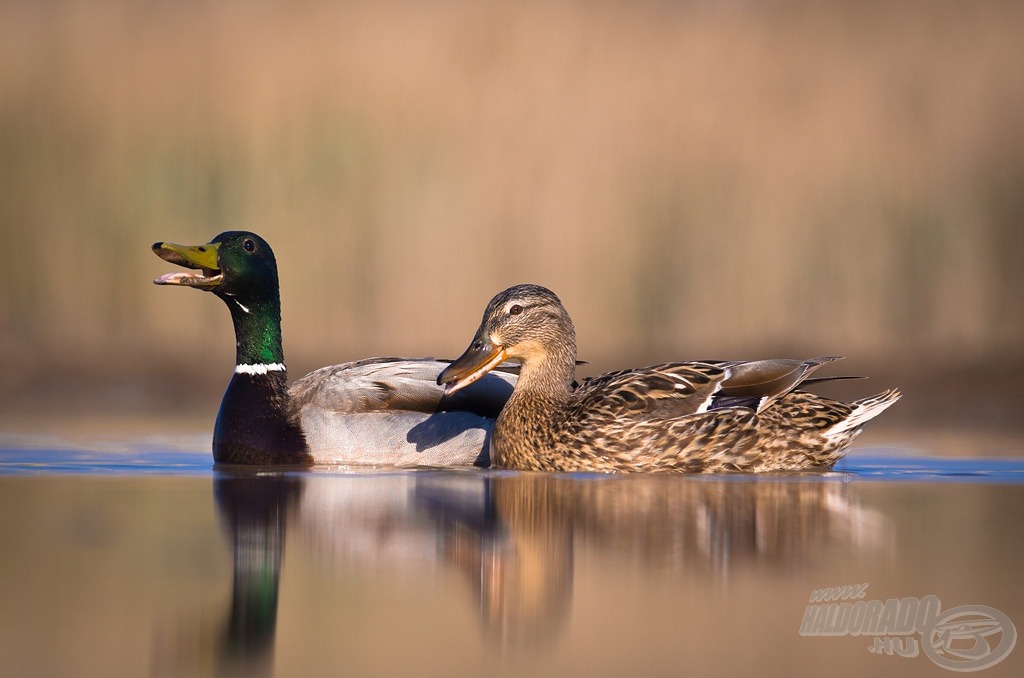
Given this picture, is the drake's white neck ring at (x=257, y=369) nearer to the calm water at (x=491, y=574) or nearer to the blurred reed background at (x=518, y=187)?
the calm water at (x=491, y=574)

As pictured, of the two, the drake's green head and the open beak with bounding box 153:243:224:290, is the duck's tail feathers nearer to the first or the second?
the drake's green head

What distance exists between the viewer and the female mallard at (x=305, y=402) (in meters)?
7.74

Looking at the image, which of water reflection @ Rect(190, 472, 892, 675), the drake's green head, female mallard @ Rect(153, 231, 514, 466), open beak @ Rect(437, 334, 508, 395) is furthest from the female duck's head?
the drake's green head

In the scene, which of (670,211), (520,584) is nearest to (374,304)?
(670,211)

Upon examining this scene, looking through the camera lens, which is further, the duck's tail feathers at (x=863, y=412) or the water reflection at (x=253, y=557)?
the duck's tail feathers at (x=863, y=412)

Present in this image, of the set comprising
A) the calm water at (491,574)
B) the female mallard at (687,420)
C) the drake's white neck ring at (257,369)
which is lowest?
the calm water at (491,574)

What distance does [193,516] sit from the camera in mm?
5602

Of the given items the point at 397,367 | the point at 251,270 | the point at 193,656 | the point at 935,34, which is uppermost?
the point at 935,34

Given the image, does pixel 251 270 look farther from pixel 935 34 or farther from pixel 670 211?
Answer: pixel 935 34

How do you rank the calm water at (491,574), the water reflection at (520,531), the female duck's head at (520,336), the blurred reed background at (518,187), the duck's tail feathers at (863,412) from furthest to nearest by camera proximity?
the blurred reed background at (518,187), the female duck's head at (520,336), the duck's tail feathers at (863,412), the water reflection at (520,531), the calm water at (491,574)

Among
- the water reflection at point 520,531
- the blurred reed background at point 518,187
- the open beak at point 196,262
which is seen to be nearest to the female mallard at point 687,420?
the water reflection at point 520,531

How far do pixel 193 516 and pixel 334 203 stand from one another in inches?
249

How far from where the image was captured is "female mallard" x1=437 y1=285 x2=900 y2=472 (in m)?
7.36

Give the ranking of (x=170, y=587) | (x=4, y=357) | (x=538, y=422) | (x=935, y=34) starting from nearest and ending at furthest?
(x=170, y=587), (x=538, y=422), (x=4, y=357), (x=935, y=34)
